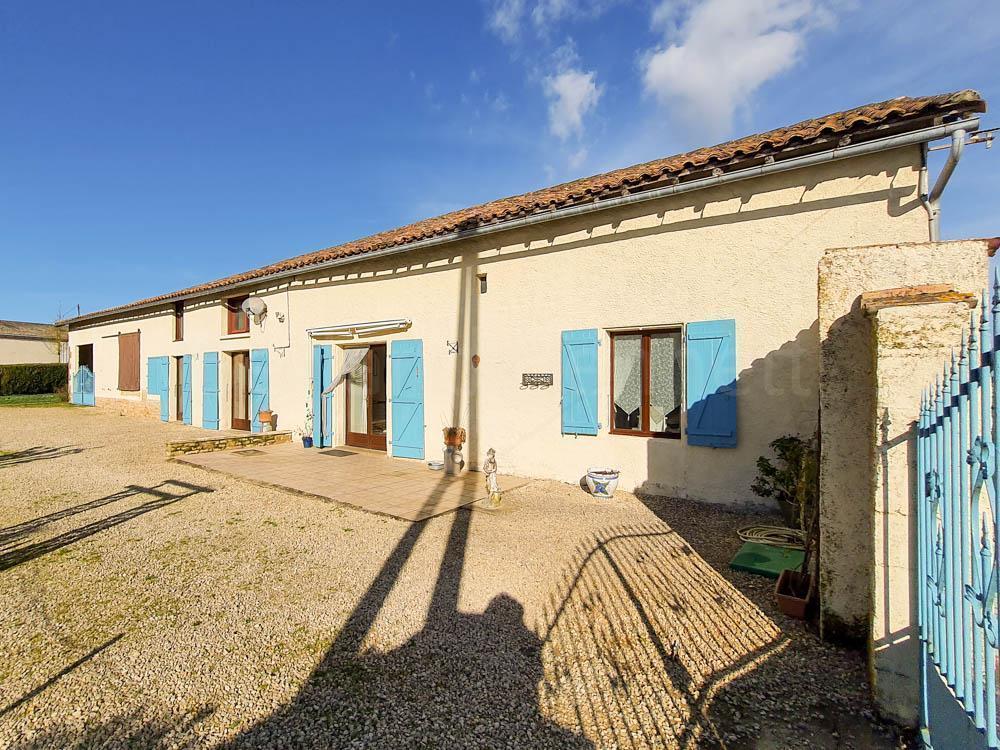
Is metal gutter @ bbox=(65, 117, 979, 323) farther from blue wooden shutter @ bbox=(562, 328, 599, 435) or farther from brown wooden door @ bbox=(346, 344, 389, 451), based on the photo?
brown wooden door @ bbox=(346, 344, 389, 451)

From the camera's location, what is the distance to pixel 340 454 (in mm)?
9242

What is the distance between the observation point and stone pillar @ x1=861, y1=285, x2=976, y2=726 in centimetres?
213

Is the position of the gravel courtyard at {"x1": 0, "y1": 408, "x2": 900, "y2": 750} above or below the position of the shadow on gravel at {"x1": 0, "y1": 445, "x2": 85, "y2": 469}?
below

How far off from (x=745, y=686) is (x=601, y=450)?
414cm

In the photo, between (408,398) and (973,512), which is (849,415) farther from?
(408,398)

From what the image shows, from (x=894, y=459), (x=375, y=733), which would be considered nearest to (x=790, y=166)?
(x=894, y=459)

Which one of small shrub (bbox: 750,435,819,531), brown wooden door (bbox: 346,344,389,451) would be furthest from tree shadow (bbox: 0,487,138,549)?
small shrub (bbox: 750,435,819,531)

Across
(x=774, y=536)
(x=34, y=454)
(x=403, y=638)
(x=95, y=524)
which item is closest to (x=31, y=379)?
(x=34, y=454)

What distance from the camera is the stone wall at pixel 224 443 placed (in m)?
8.74

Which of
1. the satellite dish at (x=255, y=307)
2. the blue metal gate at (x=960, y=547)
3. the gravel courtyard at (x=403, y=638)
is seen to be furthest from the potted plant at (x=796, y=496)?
the satellite dish at (x=255, y=307)

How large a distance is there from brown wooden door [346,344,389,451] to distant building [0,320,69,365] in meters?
31.2

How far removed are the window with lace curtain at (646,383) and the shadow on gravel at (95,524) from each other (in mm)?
5485

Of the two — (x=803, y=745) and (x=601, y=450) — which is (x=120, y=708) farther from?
(x=601, y=450)

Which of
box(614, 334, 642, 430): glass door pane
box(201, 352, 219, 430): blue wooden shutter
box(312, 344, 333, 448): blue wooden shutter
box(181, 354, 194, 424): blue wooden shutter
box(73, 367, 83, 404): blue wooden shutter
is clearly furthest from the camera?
box(73, 367, 83, 404): blue wooden shutter
